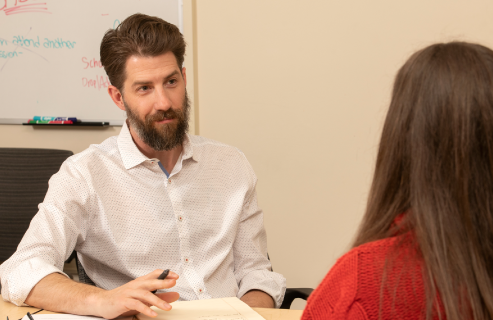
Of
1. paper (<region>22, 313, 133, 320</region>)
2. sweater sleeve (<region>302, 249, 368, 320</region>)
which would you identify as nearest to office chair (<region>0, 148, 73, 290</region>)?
paper (<region>22, 313, 133, 320</region>)

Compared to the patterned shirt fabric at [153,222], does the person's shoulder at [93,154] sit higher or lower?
higher

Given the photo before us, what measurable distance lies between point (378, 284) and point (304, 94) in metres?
1.64

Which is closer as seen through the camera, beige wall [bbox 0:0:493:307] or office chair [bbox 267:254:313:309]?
office chair [bbox 267:254:313:309]

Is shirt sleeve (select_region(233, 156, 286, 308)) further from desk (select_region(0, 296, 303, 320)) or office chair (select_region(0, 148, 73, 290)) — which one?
office chair (select_region(0, 148, 73, 290))

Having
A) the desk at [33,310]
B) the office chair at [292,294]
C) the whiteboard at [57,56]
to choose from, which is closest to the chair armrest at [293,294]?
the office chair at [292,294]

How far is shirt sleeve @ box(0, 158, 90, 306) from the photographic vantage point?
1.07 meters

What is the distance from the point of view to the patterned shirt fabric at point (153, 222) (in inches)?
50.4

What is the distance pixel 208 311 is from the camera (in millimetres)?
996

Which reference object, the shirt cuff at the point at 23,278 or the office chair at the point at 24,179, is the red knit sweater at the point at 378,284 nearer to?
the shirt cuff at the point at 23,278

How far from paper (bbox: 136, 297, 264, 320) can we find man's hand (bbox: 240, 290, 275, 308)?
27cm

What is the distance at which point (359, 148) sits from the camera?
6.96ft

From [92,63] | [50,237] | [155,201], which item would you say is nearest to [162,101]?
[155,201]

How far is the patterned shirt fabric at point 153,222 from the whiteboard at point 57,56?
909 millimetres

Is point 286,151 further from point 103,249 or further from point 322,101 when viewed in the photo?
point 103,249
